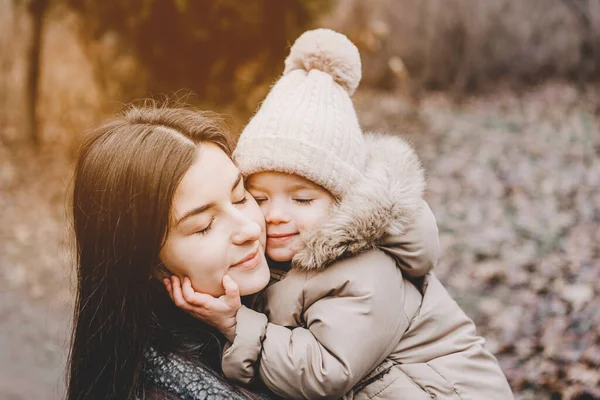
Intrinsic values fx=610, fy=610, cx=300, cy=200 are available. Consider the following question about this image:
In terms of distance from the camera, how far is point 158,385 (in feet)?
6.63

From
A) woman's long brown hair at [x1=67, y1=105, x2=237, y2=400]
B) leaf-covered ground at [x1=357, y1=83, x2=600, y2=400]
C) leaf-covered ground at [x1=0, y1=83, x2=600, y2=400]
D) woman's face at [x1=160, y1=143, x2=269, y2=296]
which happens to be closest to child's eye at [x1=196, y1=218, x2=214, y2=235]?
woman's face at [x1=160, y1=143, x2=269, y2=296]

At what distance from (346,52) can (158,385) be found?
1469 mm

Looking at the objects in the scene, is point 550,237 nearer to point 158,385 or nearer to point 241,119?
point 241,119

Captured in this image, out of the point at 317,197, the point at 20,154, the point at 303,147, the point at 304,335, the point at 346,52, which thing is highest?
the point at 346,52

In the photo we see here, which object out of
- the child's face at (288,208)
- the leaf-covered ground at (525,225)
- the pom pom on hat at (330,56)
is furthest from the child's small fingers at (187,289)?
the leaf-covered ground at (525,225)

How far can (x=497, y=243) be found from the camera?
6.63m

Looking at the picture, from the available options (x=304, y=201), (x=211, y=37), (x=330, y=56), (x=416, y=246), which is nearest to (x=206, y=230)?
(x=304, y=201)

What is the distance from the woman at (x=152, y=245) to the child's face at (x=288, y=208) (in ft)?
0.25

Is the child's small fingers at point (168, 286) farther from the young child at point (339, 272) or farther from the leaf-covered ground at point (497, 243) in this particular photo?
the leaf-covered ground at point (497, 243)

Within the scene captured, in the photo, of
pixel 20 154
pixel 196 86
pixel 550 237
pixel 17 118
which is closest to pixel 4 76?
pixel 17 118

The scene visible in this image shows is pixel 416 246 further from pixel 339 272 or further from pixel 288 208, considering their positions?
pixel 288 208

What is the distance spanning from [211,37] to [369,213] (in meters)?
5.32

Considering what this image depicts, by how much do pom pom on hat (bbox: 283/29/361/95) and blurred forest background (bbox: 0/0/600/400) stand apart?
2.63 feet

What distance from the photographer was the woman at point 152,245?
1985 millimetres
